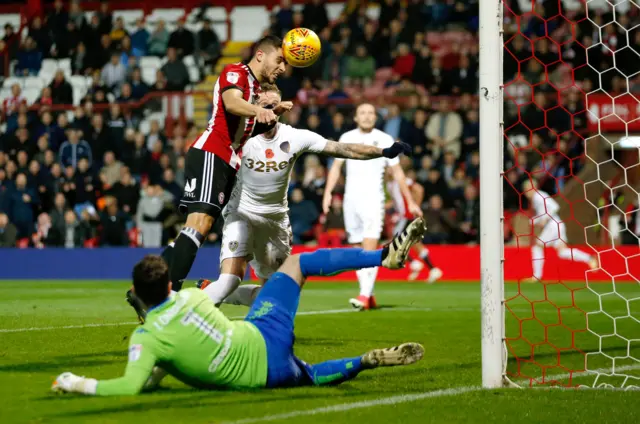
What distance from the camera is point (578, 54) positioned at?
19578mm

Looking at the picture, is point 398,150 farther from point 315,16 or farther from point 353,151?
point 315,16

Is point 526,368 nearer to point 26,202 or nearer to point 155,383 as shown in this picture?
point 155,383

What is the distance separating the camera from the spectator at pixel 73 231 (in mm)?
19875

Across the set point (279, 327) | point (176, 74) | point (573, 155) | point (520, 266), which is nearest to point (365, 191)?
point (520, 266)

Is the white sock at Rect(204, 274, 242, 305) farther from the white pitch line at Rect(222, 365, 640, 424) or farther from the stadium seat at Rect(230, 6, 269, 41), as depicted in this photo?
the stadium seat at Rect(230, 6, 269, 41)

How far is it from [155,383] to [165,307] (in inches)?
28.5

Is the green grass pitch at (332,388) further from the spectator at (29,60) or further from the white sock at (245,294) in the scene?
the spectator at (29,60)

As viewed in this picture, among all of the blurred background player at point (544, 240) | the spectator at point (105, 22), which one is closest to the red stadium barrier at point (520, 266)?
the blurred background player at point (544, 240)

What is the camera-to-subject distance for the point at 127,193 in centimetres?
1992

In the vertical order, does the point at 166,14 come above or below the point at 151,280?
above

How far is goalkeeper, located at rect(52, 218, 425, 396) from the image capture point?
16.3ft

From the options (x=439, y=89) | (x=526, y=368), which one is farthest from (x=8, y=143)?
(x=526, y=368)

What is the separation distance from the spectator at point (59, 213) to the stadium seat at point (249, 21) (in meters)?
8.20

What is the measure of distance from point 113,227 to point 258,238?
39.5ft
